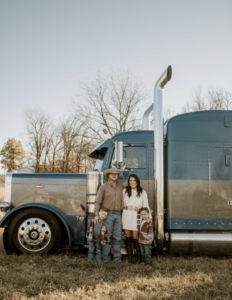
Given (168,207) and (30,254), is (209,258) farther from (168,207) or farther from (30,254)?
(30,254)

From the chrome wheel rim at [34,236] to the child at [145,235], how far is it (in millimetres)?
1854

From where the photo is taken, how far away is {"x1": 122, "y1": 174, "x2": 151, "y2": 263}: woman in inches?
250

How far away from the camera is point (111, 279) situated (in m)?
5.15

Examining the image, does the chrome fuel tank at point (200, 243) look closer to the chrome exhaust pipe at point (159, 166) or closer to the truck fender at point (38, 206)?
the chrome exhaust pipe at point (159, 166)

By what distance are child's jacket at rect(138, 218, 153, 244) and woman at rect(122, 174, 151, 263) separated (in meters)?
0.15

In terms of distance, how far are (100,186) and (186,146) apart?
185 centimetres

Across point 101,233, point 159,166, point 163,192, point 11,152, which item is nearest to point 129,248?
point 101,233

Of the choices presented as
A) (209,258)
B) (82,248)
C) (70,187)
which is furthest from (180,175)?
(82,248)

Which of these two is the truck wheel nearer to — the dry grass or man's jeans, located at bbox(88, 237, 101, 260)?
the dry grass

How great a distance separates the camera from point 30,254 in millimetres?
6625

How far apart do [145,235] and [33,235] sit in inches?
87.8

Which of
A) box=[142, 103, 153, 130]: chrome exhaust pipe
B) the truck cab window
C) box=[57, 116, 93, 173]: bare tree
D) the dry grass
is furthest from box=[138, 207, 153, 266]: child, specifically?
box=[57, 116, 93, 173]: bare tree

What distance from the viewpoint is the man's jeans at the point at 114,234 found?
20.7 feet

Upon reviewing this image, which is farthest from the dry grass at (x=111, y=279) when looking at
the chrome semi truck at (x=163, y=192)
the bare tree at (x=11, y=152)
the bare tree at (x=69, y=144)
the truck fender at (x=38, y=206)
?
the bare tree at (x=11, y=152)
